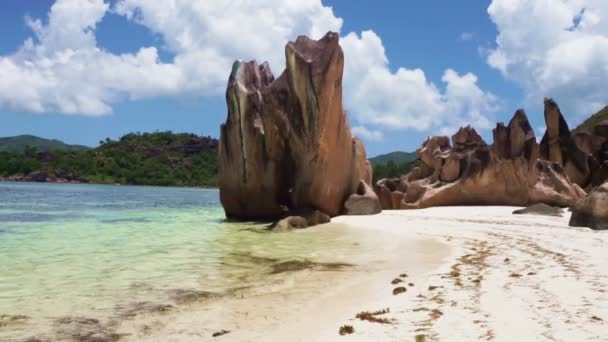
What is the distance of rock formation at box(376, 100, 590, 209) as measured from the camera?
2373cm

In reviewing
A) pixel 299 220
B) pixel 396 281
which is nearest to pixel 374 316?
pixel 396 281

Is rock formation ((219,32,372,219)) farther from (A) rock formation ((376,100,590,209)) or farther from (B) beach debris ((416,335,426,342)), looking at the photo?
(B) beach debris ((416,335,426,342))

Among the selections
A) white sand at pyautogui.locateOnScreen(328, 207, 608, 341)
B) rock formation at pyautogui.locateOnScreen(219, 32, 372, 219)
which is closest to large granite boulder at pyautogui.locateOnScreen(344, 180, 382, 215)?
rock formation at pyautogui.locateOnScreen(219, 32, 372, 219)

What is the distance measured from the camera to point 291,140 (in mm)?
19156

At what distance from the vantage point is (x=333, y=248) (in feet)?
34.9

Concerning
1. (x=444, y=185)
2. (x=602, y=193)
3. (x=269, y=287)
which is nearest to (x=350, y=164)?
(x=444, y=185)

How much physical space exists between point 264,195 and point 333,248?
919cm

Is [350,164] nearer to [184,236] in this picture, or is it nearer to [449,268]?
[184,236]

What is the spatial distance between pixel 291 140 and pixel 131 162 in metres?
85.0

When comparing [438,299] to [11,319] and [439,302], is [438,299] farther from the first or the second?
[11,319]

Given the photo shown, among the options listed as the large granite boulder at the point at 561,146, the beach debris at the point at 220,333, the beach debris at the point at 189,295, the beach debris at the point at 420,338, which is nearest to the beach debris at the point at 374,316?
the beach debris at the point at 420,338

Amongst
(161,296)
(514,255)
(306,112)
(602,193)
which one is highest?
(306,112)

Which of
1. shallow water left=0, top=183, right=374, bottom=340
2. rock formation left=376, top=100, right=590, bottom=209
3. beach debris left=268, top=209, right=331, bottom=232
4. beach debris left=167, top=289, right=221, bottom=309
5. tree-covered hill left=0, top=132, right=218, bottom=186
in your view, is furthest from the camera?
tree-covered hill left=0, top=132, right=218, bottom=186

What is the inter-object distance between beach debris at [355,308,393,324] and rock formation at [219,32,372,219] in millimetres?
13031
